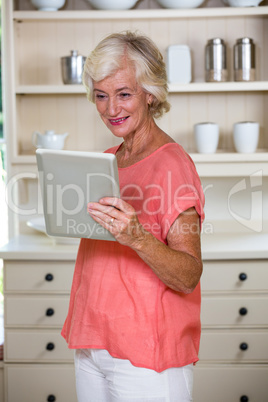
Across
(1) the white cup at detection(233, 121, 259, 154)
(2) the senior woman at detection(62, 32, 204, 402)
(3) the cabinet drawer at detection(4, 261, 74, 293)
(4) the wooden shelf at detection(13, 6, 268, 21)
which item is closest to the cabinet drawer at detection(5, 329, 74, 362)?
(3) the cabinet drawer at detection(4, 261, 74, 293)

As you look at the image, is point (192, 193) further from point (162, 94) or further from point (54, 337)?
point (54, 337)

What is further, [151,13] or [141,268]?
[151,13]

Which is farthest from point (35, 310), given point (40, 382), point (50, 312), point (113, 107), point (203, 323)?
point (113, 107)

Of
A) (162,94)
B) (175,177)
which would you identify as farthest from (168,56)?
(175,177)

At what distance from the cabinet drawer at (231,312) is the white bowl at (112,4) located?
56.8 inches

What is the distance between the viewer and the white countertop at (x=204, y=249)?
2.34m

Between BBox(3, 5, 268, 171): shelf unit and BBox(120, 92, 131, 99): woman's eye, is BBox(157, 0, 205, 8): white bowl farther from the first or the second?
BBox(120, 92, 131, 99): woman's eye

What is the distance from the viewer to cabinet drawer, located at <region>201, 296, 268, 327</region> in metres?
2.37

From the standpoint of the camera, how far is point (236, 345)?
238 centimetres

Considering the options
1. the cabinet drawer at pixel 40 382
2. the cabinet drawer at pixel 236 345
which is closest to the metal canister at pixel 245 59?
the cabinet drawer at pixel 236 345

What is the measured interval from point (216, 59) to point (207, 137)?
1.28ft

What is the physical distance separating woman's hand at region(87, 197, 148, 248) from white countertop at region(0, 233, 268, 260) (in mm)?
1245

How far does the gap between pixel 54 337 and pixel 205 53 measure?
5.09 ft

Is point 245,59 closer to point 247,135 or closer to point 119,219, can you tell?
point 247,135
